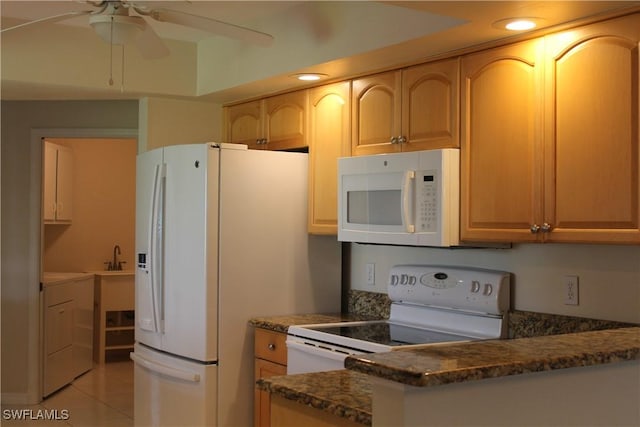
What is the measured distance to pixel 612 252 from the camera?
117 inches

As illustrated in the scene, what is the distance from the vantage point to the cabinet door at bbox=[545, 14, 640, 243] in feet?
8.61

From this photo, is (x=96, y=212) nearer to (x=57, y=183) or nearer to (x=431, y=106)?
(x=57, y=183)

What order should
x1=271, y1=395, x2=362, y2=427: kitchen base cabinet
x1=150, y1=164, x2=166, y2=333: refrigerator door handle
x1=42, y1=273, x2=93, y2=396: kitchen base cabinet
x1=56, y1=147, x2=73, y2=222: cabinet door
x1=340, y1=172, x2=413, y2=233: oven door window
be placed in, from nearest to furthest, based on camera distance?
1. x1=271, y1=395, x2=362, y2=427: kitchen base cabinet
2. x1=340, y1=172, x2=413, y2=233: oven door window
3. x1=150, y1=164, x2=166, y2=333: refrigerator door handle
4. x1=42, y1=273, x2=93, y2=396: kitchen base cabinet
5. x1=56, y1=147, x2=73, y2=222: cabinet door

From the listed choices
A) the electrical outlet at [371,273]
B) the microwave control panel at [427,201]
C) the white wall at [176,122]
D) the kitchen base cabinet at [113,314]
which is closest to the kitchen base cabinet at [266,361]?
the electrical outlet at [371,273]

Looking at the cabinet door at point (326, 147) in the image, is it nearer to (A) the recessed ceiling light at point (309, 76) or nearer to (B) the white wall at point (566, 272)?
(A) the recessed ceiling light at point (309, 76)

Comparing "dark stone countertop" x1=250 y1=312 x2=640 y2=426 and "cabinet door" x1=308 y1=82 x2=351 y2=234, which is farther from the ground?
"cabinet door" x1=308 y1=82 x2=351 y2=234

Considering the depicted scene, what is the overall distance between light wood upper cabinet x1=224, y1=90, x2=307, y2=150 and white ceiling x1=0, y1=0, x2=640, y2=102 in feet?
0.30

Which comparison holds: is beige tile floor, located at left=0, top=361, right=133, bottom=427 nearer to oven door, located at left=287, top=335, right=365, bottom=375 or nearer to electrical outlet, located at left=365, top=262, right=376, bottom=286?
oven door, located at left=287, top=335, right=365, bottom=375

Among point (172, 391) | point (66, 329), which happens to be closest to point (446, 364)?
point (172, 391)

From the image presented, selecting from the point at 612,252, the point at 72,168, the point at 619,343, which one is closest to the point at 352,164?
the point at 612,252

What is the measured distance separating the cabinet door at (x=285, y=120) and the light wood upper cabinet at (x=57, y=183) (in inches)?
97.4

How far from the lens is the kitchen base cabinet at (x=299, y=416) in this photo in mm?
2062

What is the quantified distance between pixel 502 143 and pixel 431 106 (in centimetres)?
45

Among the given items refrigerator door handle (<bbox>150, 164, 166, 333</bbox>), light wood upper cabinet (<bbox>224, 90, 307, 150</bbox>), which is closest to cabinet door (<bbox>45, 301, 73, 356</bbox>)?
refrigerator door handle (<bbox>150, 164, 166, 333</bbox>)
